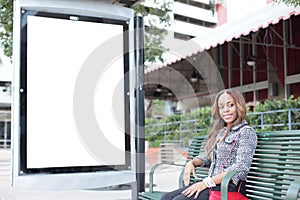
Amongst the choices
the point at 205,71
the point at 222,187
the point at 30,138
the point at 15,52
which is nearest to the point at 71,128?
the point at 30,138

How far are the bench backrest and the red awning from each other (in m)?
3.39

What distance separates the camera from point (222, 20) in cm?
1883

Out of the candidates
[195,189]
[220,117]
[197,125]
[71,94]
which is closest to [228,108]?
[220,117]

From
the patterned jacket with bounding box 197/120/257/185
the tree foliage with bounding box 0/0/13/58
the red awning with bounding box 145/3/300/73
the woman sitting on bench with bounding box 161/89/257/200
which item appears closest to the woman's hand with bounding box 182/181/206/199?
the woman sitting on bench with bounding box 161/89/257/200

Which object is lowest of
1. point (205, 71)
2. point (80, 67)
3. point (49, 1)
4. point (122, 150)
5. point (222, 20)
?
point (122, 150)

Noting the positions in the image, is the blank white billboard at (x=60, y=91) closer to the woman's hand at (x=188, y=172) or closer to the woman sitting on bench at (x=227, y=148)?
the woman's hand at (x=188, y=172)

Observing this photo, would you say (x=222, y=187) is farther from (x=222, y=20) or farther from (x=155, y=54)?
(x=222, y=20)

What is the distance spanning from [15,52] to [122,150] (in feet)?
3.55

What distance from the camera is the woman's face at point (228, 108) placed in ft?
9.10

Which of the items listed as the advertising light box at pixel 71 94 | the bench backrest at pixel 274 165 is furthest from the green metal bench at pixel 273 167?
the advertising light box at pixel 71 94

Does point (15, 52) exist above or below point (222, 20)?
below

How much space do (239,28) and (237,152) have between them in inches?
196

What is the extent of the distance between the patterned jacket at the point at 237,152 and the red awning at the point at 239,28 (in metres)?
3.44

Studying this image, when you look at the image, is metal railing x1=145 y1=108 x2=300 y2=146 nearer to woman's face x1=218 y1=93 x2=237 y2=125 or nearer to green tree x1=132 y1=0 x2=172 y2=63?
green tree x1=132 y1=0 x2=172 y2=63
